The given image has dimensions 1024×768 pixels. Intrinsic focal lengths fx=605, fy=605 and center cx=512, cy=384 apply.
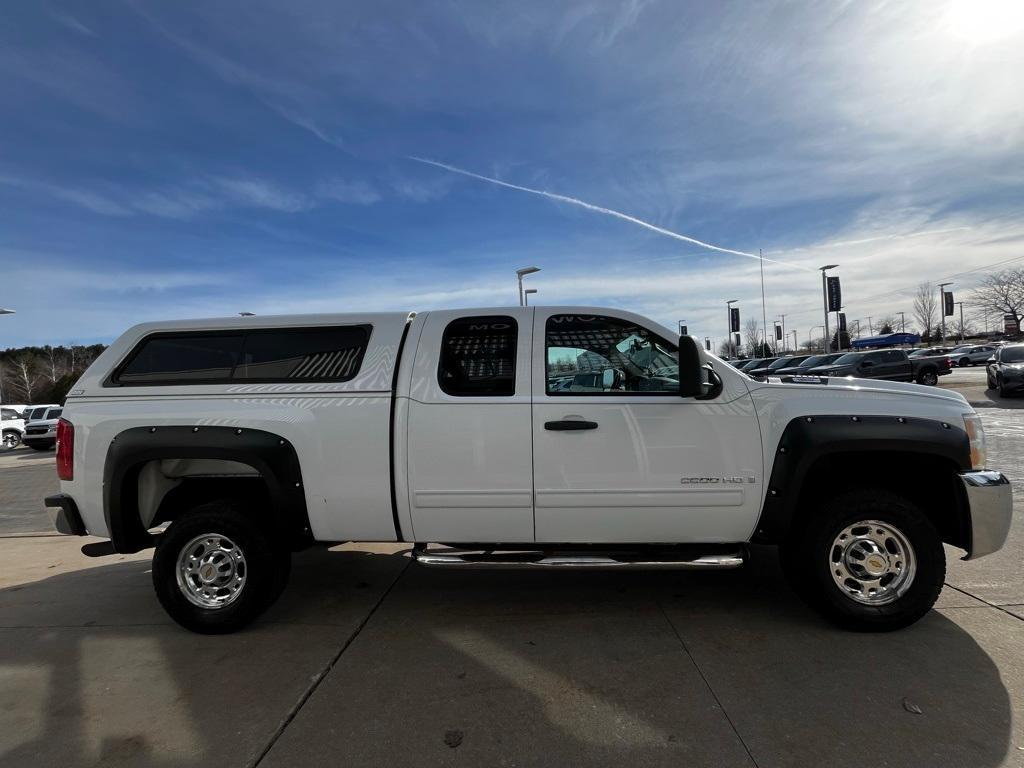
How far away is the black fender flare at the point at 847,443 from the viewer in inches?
135

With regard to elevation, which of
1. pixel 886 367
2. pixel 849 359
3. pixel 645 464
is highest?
pixel 849 359

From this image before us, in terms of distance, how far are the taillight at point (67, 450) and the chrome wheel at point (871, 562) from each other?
4.63 metres

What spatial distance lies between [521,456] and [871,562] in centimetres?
213

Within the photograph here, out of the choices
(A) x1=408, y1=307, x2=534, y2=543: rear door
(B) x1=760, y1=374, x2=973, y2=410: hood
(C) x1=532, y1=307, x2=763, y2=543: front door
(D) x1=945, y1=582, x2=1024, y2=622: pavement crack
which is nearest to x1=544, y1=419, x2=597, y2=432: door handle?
(C) x1=532, y1=307, x2=763, y2=543: front door

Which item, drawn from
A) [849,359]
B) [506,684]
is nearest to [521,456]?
[506,684]

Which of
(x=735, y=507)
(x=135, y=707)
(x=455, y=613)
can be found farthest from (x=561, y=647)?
(x=135, y=707)

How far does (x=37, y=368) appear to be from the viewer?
6644 cm

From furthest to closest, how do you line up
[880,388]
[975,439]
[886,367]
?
[886,367] → [880,388] → [975,439]

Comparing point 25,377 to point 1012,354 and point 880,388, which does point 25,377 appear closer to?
point 880,388

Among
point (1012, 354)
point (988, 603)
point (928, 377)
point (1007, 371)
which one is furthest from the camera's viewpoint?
point (928, 377)

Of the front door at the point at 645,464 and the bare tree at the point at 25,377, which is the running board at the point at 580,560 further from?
the bare tree at the point at 25,377

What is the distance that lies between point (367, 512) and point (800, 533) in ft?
8.59

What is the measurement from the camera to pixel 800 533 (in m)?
3.64

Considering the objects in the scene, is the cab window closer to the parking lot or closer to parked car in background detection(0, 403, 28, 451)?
the parking lot
